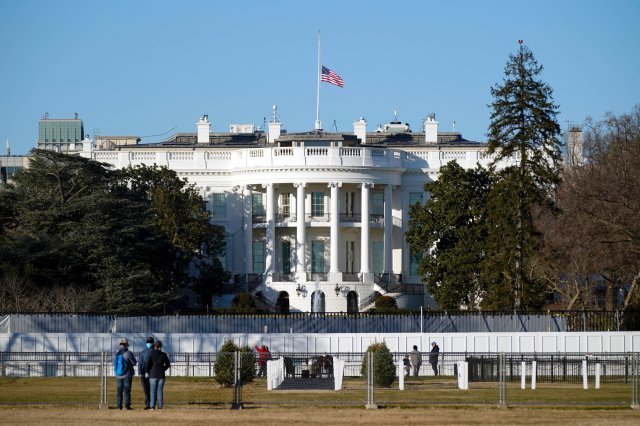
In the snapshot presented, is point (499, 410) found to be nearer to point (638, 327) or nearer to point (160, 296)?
point (638, 327)

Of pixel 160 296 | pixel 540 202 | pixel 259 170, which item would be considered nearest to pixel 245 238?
pixel 259 170

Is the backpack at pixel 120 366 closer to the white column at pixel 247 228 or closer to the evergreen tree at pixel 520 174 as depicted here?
the evergreen tree at pixel 520 174

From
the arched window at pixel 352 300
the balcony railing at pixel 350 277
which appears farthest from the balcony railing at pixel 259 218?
the arched window at pixel 352 300

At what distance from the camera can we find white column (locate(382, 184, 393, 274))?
99.2m

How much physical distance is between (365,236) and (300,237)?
157 inches

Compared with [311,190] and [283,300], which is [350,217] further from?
[283,300]

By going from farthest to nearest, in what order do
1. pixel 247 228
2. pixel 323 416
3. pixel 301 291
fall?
pixel 247 228, pixel 301 291, pixel 323 416

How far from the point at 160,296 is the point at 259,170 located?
21736mm

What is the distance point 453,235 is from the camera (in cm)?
9000

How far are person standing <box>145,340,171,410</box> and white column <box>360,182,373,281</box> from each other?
57472mm

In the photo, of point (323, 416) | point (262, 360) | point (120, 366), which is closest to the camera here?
point (323, 416)

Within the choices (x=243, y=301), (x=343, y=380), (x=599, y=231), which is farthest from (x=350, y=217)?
(x=343, y=380)

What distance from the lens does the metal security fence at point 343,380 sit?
42.5 meters

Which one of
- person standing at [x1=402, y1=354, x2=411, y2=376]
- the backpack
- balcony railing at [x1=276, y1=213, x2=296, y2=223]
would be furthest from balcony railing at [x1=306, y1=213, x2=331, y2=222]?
the backpack
